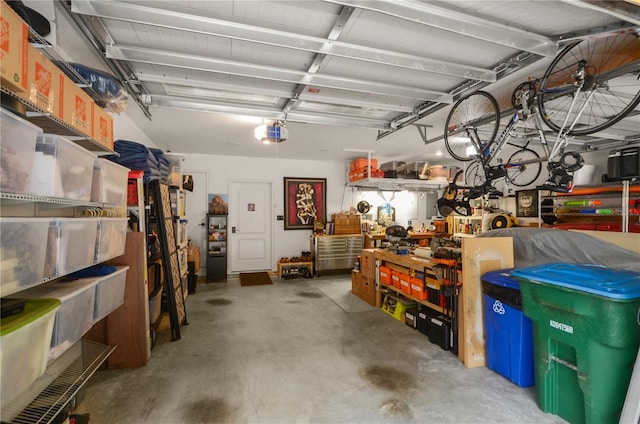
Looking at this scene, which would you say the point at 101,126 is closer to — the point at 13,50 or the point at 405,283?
the point at 13,50

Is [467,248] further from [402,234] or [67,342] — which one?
[67,342]

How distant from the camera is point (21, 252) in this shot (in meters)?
1.14

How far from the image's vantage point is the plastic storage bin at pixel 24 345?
1.00m

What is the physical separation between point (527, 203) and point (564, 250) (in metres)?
3.53

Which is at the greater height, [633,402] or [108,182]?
[108,182]

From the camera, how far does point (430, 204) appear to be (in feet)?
26.9

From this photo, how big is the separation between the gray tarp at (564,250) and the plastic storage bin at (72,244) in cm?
361

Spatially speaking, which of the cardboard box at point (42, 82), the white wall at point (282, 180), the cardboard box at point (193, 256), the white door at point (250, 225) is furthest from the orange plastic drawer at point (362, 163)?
the cardboard box at point (42, 82)

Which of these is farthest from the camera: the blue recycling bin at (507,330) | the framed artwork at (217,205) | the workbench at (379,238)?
the workbench at (379,238)

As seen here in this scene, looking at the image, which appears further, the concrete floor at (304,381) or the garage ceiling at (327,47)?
the concrete floor at (304,381)

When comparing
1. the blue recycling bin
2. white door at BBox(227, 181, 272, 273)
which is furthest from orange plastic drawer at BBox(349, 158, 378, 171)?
the blue recycling bin

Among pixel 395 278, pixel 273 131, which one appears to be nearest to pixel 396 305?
pixel 395 278

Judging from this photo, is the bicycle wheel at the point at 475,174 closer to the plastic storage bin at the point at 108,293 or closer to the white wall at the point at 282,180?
the white wall at the point at 282,180

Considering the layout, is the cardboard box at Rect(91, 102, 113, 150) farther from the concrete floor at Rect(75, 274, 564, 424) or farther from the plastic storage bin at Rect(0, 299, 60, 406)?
the concrete floor at Rect(75, 274, 564, 424)
